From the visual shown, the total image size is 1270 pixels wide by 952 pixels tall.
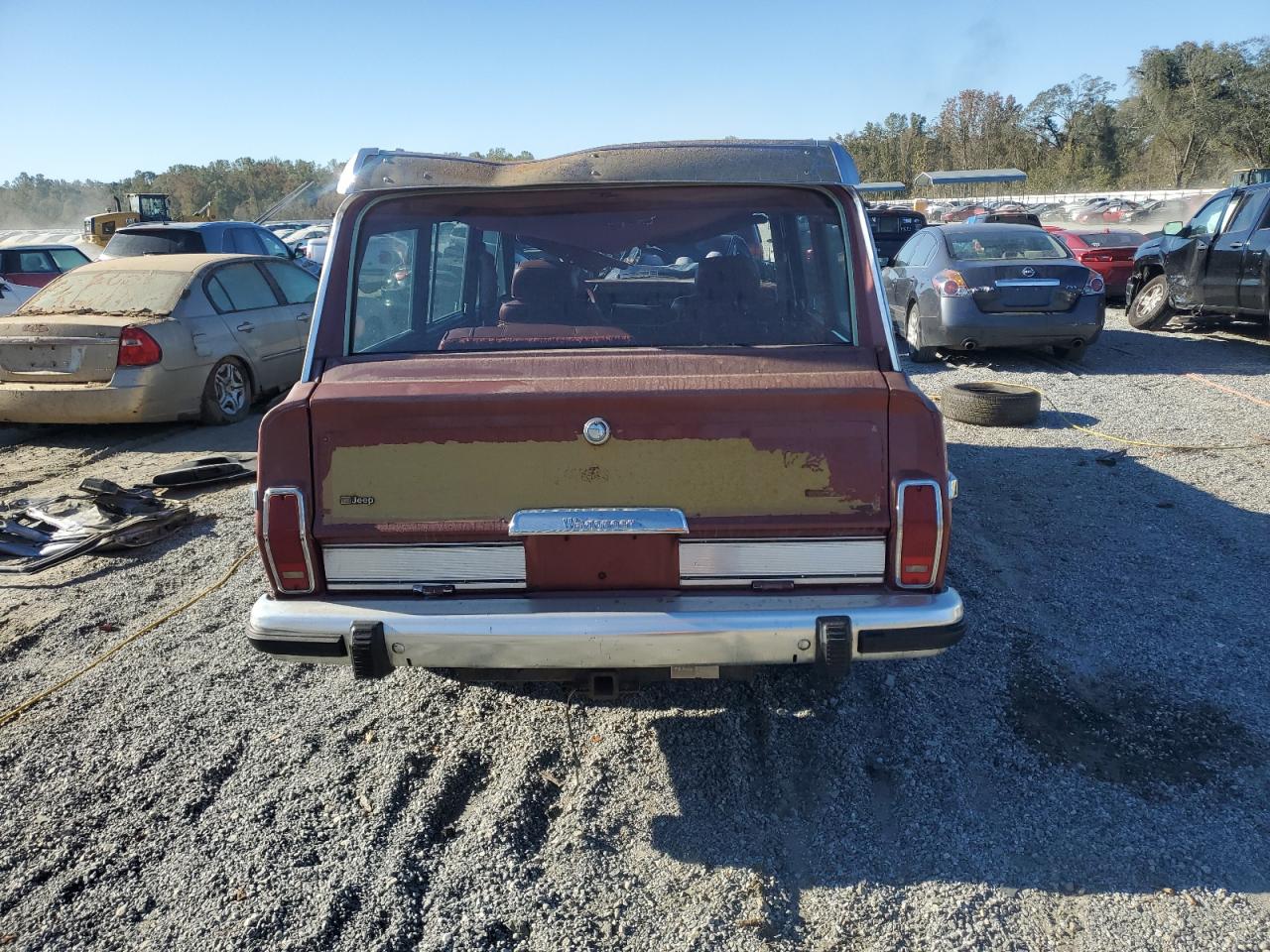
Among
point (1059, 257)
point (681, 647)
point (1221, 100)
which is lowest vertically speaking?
point (681, 647)

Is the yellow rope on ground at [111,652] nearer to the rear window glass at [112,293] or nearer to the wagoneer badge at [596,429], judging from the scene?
the wagoneer badge at [596,429]

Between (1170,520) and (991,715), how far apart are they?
9.50ft

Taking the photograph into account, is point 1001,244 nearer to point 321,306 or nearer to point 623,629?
point 321,306

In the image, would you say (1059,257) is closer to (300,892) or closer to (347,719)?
(347,719)

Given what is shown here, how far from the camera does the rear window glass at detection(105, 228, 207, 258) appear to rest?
42.4 feet

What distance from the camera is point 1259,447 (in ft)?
23.4

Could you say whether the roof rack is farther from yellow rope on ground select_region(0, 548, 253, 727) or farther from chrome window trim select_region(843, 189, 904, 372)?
yellow rope on ground select_region(0, 548, 253, 727)

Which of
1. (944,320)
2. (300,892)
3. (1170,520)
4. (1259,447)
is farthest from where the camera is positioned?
(944,320)

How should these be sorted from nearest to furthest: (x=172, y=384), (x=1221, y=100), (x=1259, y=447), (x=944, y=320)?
(x=1259, y=447) → (x=172, y=384) → (x=944, y=320) → (x=1221, y=100)

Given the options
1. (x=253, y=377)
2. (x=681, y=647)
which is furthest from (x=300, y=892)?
(x=253, y=377)

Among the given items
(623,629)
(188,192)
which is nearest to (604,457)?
(623,629)

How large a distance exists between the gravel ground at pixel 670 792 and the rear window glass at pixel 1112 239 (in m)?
12.4

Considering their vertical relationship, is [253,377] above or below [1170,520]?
above

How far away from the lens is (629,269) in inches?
139
